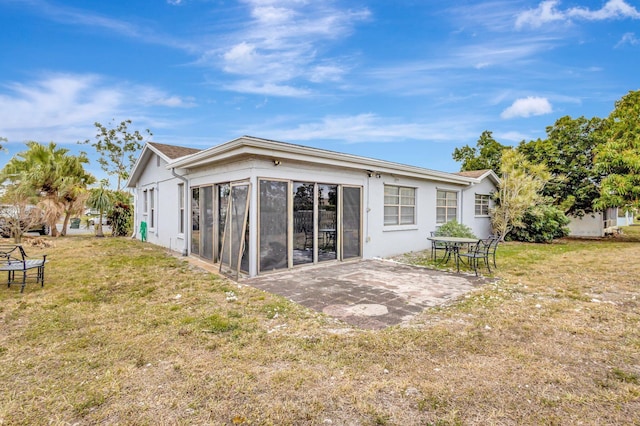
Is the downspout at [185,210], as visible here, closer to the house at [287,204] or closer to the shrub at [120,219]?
the house at [287,204]

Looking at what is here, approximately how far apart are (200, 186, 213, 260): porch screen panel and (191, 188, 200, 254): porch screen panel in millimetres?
368

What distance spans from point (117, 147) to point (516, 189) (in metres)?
28.1

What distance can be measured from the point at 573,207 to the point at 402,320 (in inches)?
671

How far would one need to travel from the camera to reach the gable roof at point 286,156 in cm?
619

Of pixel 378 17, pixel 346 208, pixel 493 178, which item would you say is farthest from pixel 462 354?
pixel 493 178

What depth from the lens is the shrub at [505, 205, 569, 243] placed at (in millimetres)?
14016

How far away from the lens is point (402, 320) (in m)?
4.18

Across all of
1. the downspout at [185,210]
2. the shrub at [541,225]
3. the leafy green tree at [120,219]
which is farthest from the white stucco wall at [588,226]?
the leafy green tree at [120,219]

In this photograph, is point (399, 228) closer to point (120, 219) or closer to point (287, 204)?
point (287, 204)

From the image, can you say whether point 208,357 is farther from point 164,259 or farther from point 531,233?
point 531,233

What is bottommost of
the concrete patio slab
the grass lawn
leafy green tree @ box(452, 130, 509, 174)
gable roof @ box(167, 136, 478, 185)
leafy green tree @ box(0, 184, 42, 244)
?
the grass lawn

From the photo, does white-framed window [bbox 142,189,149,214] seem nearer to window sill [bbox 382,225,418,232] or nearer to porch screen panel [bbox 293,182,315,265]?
porch screen panel [bbox 293,182,315,265]

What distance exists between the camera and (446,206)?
12609 mm

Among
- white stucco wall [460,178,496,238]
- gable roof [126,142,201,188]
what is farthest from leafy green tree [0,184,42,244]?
white stucco wall [460,178,496,238]
